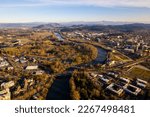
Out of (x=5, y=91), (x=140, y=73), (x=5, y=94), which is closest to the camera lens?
(x=5, y=94)

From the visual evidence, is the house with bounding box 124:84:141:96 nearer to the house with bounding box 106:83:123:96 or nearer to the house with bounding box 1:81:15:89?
the house with bounding box 106:83:123:96

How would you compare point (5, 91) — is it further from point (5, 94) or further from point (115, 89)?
point (115, 89)

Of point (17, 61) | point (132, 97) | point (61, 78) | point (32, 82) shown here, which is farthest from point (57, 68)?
point (132, 97)

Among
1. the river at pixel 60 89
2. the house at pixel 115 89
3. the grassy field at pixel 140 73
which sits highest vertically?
the river at pixel 60 89

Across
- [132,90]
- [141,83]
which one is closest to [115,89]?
[132,90]

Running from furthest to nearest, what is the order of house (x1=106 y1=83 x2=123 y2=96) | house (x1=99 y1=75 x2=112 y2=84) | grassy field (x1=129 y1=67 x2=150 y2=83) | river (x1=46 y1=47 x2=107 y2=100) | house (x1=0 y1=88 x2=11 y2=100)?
grassy field (x1=129 y1=67 x2=150 y2=83)
house (x1=99 y1=75 x2=112 y2=84)
house (x1=106 y1=83 x2=123 y2=96)
river (x1=46 y1=47 x2=107 y2=100)
house (x1=0 y1=88 x2=11 y2=100)

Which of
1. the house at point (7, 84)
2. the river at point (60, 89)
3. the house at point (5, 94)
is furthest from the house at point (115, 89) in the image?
the house at point (7, 84)

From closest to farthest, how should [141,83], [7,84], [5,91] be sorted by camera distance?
[5,91]
[7,84]
[141,83]

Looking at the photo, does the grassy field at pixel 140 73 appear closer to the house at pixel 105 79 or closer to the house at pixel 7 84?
the house at pixel 105 79

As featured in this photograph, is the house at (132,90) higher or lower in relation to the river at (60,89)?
lower

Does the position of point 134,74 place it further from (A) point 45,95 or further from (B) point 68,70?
(A) point 45,95

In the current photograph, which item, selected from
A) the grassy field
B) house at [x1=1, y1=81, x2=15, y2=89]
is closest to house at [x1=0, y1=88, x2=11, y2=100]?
house at [x1=1, y1=81, x2=15, y2=89]

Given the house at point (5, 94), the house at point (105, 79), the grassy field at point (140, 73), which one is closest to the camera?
the house at point (5, 94)
